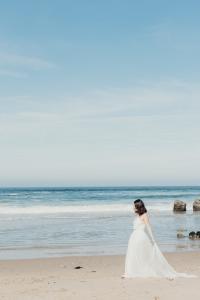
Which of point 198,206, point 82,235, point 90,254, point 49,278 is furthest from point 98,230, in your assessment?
point 198,206

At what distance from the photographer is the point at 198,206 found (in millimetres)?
42250

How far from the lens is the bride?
1276 centimetres

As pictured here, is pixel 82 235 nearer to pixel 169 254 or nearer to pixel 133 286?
pixel 169 254

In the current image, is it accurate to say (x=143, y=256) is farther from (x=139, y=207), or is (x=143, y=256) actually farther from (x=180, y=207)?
(x=180, y=207)

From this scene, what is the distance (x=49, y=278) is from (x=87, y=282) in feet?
4.28

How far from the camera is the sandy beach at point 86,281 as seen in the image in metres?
10.7

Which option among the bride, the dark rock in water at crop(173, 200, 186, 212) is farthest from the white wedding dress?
the dark rock in water at crop(173, 200, 186, 212)

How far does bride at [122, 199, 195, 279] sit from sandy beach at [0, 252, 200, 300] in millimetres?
438

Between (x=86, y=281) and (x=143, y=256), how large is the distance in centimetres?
160

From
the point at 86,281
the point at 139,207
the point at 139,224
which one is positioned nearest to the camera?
the point at 86,281

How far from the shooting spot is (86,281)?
40.7 feet

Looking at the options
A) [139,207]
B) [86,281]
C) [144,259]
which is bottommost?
[86,281]

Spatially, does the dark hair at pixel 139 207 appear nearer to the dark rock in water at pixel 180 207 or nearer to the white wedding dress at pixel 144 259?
the white wedding dress at pixel 144 259

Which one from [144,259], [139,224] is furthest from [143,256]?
[139,224]
